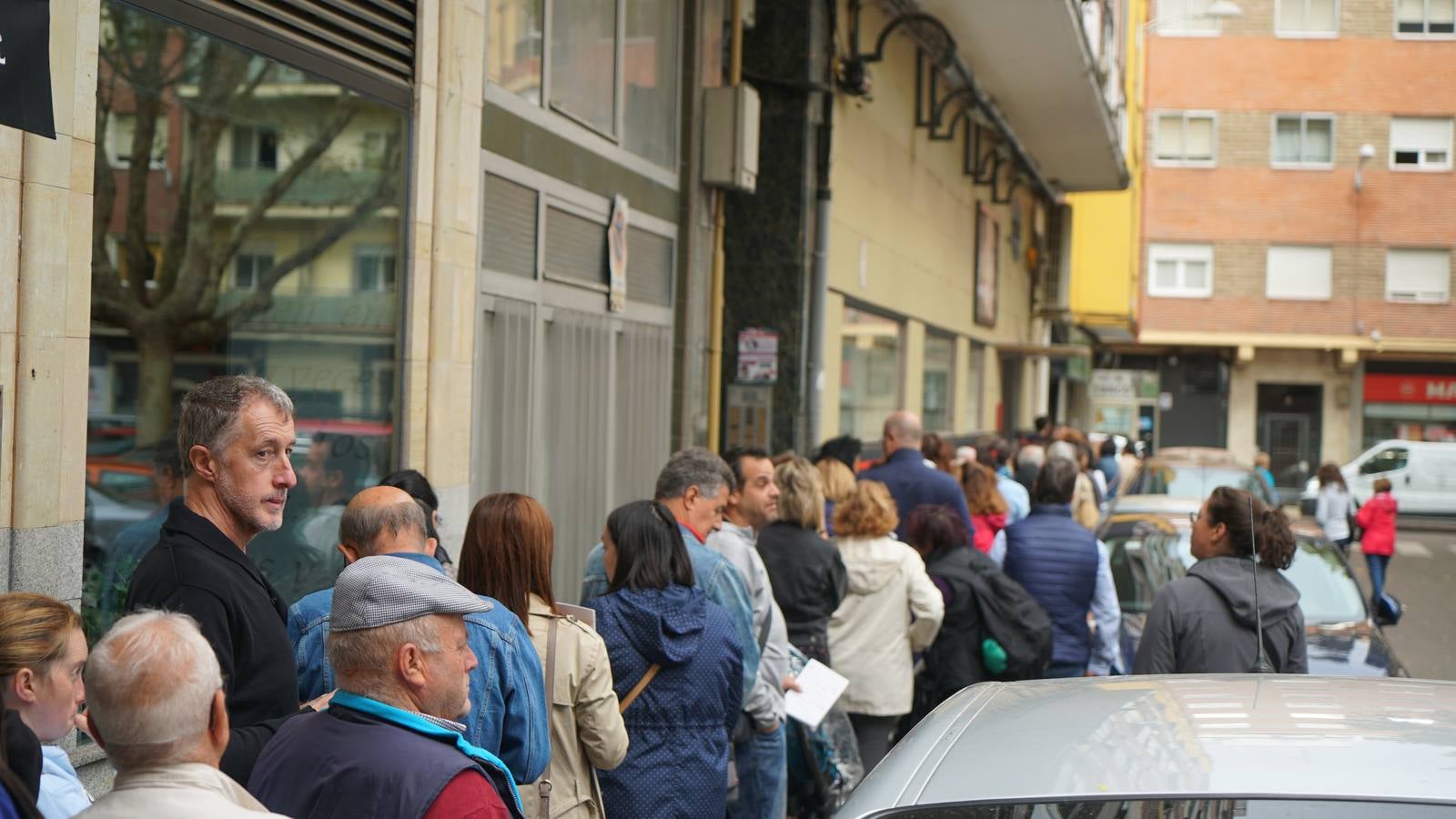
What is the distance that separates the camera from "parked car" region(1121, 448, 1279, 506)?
50.6 feet

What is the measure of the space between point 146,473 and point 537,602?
126 inches

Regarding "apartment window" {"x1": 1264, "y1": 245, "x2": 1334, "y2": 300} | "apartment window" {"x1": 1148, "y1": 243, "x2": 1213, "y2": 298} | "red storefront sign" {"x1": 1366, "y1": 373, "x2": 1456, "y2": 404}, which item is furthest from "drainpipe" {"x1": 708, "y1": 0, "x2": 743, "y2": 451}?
"red storefront sign" {"x1": 1366, "y1": 373, "x2": 1456, "y2": 404}

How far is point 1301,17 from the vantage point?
40656 mm

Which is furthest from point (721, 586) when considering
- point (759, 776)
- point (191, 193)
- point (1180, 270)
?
point (1180, 270)

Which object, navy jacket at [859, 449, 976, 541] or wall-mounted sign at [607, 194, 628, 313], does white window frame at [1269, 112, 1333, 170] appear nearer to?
navy jacket at [859, 449, 976, 541]

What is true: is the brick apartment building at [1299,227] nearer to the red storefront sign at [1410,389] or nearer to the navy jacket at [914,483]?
the red storefront sign at [1410,389]

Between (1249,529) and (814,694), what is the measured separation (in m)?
1.88

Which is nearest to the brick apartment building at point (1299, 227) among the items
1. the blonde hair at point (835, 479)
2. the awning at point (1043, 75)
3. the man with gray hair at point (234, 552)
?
the awning at point (1043, 75)

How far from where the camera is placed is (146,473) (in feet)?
21.5

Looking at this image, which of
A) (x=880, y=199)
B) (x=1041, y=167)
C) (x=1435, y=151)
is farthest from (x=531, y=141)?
(x=1435, y=151)

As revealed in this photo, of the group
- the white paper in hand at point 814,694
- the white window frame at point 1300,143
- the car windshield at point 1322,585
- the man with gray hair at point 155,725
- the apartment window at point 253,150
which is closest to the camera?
the man with gray hair at point 155,725

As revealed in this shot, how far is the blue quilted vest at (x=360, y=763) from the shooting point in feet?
8.18

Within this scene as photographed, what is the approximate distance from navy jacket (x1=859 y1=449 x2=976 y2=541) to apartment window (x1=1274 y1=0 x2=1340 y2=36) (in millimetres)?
36034

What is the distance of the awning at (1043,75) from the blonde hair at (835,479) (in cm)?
779
